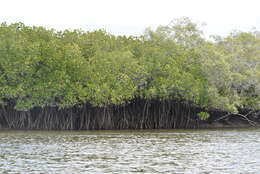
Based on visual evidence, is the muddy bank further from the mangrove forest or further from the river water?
the river water

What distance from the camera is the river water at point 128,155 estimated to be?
20.0m

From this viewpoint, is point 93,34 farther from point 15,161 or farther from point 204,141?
point 15,161

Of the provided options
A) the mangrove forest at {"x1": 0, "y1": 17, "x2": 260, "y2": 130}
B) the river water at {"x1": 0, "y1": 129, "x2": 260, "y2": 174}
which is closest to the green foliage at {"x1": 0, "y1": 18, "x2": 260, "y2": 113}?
the mangrove forest at {"x1": 0, "y1": 17, "x2": 260, "y2": 130}

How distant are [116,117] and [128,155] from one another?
20.7 meters

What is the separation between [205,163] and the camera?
2175 cm

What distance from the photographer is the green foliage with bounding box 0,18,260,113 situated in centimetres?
4053

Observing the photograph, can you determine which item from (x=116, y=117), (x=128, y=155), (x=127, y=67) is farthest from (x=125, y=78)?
(x=128, y=155)

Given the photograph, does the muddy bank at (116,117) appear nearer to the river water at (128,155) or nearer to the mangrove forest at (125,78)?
the mangrove forest at (125,78)

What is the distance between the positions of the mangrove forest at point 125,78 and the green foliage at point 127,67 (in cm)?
8

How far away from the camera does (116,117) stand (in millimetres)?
44781

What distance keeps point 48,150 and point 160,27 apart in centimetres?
2642

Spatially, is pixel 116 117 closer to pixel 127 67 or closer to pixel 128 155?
pixel 127 67

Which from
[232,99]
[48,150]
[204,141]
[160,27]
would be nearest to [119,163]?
[48,150]

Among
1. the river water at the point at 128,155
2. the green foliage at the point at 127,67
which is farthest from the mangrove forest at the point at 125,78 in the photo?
the river water at the point at 128,155
